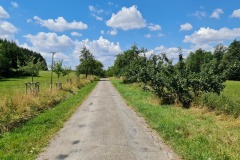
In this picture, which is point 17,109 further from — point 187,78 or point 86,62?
point 86,62

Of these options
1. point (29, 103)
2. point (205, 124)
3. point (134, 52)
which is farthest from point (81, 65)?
point (205, 124)

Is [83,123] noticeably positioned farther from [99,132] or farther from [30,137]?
[30,137]

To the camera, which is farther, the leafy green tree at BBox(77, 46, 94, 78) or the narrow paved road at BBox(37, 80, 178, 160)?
the leafy green tree at BBox(77, 46, 94, 78)

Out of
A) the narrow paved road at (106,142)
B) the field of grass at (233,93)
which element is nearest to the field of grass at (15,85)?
the narrow paved road at (106,142)

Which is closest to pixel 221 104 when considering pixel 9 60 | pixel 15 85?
pixel 15 85

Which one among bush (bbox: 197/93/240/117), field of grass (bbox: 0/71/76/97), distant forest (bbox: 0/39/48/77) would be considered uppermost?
distant forest (bbox: 0/39/48/77)

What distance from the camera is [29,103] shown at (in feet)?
54.4

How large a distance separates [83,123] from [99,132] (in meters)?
2.27

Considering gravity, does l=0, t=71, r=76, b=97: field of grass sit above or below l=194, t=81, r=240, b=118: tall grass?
below

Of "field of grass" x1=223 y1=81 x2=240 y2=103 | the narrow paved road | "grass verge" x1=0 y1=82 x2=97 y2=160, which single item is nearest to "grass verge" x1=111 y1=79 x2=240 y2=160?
the narrow paved road

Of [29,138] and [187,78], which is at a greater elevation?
[187,78]

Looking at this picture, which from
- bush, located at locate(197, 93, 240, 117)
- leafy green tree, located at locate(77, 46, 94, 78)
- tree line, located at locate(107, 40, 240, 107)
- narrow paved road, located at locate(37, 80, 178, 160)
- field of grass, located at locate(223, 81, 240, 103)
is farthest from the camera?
leafy green tree, located at locate(77, 46, 94, 78)

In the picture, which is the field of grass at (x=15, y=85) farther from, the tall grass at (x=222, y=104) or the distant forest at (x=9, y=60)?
the tall grass at (x=222, y=104)

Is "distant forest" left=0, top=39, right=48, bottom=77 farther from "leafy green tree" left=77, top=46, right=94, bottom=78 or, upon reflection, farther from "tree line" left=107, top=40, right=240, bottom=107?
"tree line" left=107, top=40, right=240, bottom=107
